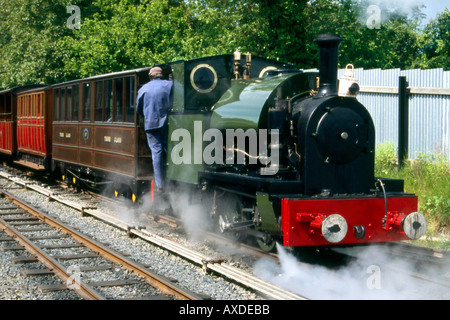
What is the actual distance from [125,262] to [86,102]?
5971 millimetres

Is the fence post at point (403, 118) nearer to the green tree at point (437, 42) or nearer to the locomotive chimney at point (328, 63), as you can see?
the locomotive chimney at point (328, 63)

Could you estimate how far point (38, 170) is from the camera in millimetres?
16062

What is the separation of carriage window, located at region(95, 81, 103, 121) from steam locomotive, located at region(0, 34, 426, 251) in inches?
68.8

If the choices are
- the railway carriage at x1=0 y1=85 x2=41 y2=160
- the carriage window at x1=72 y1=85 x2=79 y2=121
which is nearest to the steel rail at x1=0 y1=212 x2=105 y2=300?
the carriage window at x1=72 y1=85 x2=79 y2=121

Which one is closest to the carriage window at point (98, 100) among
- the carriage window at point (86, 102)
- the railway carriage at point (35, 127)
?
the carriage window at point (86, 102)

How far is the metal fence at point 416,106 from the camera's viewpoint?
10.0 meters

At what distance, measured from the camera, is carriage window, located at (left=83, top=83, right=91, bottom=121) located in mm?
11555


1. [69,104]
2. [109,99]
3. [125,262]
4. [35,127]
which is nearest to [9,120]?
[35,127]

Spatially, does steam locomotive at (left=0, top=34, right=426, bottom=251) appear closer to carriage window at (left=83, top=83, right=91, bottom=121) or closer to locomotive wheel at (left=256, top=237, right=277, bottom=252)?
locomotive wheel at (left=256, top=237, right=277, bottom=252)

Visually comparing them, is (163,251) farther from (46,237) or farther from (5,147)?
(5,147)

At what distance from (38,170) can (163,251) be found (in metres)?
9.87
